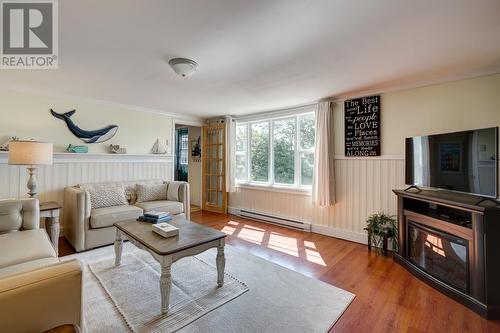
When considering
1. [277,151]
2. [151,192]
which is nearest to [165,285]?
[151,192]

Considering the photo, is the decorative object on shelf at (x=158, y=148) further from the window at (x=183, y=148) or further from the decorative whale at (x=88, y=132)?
the window at (x=183, y=148)

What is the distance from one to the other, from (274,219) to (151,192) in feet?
7.48

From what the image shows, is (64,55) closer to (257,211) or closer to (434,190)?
(257,211)

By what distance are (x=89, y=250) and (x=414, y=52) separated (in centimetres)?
426

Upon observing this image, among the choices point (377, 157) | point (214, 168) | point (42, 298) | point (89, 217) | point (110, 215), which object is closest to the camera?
point (42, 298)

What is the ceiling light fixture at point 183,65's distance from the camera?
2256 mm

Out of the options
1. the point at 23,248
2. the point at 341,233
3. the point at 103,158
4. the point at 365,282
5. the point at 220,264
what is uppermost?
the point at 103,158

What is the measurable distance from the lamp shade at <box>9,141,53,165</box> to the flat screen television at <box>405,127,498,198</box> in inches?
174

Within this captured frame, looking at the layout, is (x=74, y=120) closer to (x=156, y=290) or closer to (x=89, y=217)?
(x=89, y=217)

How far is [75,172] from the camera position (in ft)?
12.0

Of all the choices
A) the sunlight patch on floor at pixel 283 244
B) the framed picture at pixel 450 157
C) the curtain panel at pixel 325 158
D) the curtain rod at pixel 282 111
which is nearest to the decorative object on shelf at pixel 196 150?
the curtain rod at pixel 282 111

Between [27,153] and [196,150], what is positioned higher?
[196,150]

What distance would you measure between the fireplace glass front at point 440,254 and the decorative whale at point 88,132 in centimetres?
465

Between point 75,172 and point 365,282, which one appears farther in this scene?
point 75,172
